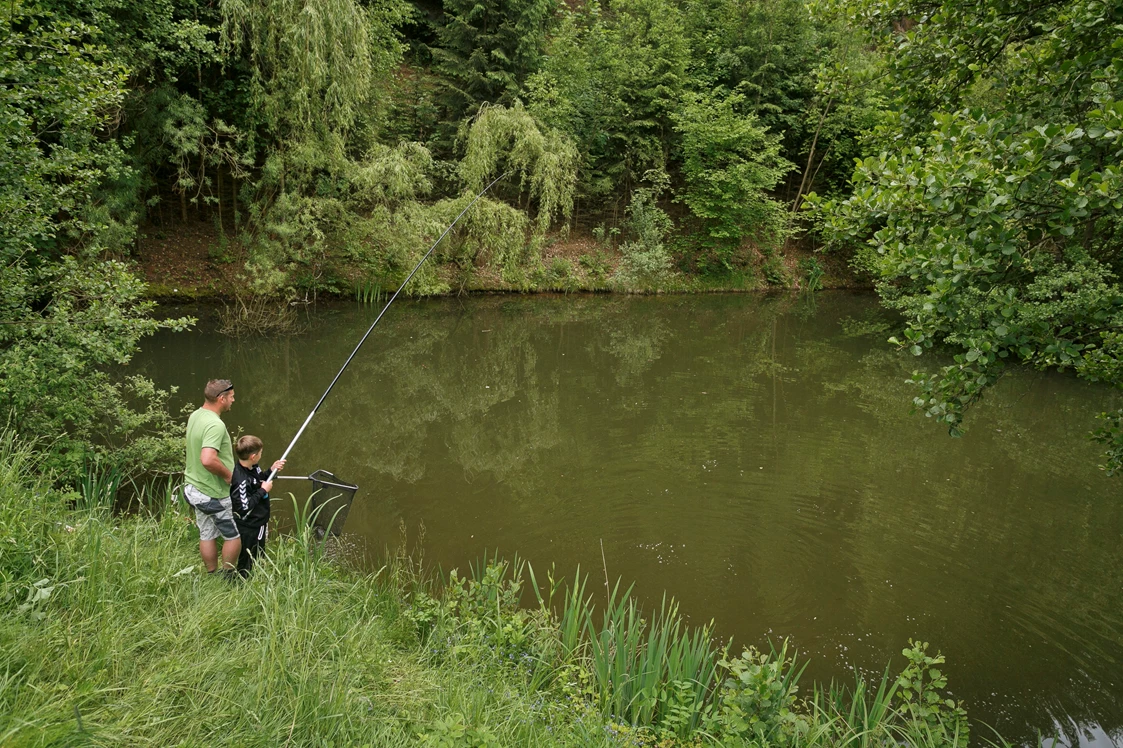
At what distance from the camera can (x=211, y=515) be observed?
3.82 meters

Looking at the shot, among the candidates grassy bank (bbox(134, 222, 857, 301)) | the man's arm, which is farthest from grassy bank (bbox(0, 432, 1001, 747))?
grassy bank (bbox(134, 222, 857, 301))

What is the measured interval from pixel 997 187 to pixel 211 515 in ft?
14.2

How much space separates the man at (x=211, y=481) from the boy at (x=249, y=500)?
0.17 feet

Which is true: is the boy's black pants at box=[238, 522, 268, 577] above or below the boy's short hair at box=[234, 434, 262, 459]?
below

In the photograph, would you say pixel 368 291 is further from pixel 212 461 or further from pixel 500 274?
pixel 212 461

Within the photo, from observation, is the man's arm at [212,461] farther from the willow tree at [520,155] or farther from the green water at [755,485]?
the willow tree at [520,155]

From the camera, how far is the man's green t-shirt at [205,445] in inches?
147

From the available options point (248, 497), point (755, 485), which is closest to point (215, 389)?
point (248, 497)

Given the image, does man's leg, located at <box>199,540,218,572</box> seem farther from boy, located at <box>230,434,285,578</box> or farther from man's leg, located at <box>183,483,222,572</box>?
boy, located at <box>230,434,285,578</box>

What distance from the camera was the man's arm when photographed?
3.69 meters

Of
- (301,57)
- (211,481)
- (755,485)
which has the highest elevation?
(301,57)

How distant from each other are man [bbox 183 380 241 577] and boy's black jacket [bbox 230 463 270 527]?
5cm

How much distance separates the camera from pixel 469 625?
362 centimetres

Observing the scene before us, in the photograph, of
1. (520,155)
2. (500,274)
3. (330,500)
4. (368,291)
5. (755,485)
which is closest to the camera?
(330,500)
